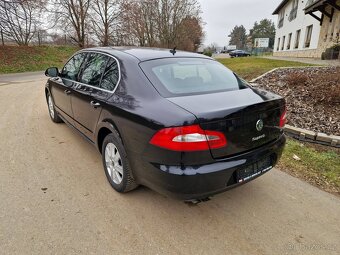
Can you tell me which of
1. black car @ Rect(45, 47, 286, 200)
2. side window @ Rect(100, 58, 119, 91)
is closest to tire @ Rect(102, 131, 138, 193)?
black car @ Rect(45, 47, 286, 200)

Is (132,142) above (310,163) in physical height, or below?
above

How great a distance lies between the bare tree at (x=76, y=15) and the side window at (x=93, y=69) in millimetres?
28571

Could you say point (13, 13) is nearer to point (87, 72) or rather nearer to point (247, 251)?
point (87, 72)

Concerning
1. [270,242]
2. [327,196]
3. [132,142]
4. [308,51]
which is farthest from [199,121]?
[308,51]

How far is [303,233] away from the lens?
2447 mm

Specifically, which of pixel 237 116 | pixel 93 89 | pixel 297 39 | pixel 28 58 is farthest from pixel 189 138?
pixel 297 39

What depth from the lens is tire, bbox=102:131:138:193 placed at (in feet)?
9.07

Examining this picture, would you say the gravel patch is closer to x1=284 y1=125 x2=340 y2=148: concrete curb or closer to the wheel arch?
x1=284 y1=125 x2=340 y2=148: concrete curb

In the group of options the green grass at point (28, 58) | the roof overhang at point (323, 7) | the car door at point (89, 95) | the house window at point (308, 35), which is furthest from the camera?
the house window at point (308, 35)

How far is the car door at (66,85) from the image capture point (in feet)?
13.3

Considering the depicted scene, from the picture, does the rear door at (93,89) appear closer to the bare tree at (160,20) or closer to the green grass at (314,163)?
the green grass at (314,163)

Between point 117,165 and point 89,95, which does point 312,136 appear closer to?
point 117,165

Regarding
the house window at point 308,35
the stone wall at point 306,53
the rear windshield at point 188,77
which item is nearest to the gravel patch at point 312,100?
the rear windshield at point 188,77

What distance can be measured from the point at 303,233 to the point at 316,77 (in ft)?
17.7
